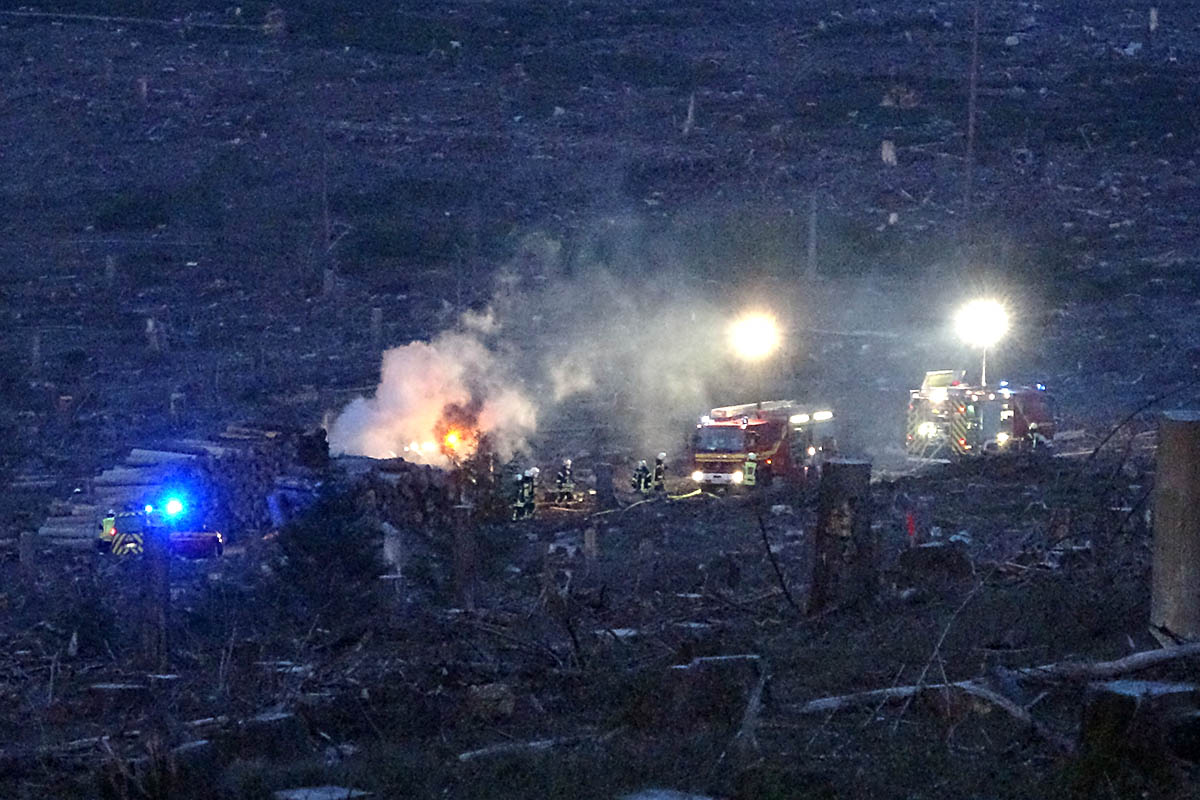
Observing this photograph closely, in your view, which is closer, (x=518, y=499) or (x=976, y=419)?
(x=518, y=499)

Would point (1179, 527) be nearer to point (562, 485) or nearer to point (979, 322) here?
point (562, 485)

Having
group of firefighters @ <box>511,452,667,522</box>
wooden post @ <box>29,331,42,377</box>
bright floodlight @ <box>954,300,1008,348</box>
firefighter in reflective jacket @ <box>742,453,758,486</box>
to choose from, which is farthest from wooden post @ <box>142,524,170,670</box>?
bright floodlight @ <box>954,300,1008,348</box>

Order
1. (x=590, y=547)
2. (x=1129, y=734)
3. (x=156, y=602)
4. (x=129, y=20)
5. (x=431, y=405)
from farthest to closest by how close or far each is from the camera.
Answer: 1. (x=129, y=20)
2. (x=431, y=405)
3. (x=590, y=547)
4. (x=156, y=602)
5. (x=1129, y=734)

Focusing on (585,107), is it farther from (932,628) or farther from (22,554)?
(932,628)

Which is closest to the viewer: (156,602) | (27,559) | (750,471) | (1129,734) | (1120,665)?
(1129,734)

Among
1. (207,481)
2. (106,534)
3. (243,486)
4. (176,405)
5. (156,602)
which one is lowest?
(106,534)

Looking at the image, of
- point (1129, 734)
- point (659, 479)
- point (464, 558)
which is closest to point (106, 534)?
point (464, 558)

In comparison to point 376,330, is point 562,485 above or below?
below
